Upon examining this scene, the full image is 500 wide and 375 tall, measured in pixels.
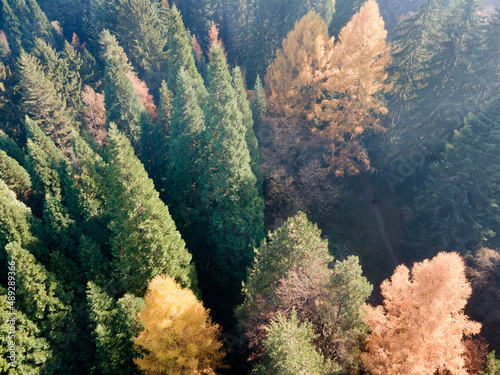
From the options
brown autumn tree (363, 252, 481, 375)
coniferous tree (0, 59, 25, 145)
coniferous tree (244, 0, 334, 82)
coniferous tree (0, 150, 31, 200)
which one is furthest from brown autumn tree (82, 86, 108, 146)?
brown autumn tree (363, 252, 481, 375)

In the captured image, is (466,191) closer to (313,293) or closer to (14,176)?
(313,293)

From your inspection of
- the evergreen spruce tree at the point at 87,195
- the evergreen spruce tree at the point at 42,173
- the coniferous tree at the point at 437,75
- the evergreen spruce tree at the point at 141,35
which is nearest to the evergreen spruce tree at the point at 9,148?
the evergreen spruce tree at the point at 42,173

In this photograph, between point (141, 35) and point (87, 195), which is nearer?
point (87, 195)

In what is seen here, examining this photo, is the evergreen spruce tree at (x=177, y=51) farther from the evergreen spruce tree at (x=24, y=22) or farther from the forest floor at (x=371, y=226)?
the evergreen spruce tree at (x=24, y=22)

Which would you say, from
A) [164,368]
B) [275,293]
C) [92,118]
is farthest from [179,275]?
[92,118]

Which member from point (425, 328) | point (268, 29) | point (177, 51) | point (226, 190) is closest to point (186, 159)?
point (226, 190)
